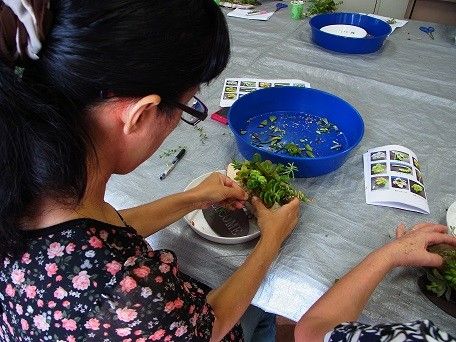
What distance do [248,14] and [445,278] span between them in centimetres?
148

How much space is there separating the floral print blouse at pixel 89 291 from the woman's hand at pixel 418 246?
1.31 feet

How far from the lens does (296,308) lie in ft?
2.44

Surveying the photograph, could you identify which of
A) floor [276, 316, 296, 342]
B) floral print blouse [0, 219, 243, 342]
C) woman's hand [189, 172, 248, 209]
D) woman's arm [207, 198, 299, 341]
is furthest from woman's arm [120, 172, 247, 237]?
floor [276, 316, 296, 342]

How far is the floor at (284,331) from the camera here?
1.42m

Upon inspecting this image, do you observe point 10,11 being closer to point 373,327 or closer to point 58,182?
point 58,182

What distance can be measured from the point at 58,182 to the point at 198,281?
0.41m

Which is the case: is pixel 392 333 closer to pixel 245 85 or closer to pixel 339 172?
pixel 339 172

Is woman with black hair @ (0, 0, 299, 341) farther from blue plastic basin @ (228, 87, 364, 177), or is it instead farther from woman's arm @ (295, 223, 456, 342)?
blue plastic basin @ (228, 87, 364, 177)

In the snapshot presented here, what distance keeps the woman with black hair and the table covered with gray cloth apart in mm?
192

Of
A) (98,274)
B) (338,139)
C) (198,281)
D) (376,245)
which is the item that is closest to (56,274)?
(98,274)

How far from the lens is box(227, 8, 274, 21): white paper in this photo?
70.6 inches

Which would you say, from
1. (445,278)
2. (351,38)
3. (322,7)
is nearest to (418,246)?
(445,278)

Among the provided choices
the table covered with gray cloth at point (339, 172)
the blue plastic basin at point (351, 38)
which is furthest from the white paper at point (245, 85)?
the blue plastic basin at point (351, 38)

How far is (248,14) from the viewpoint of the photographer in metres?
1.82
